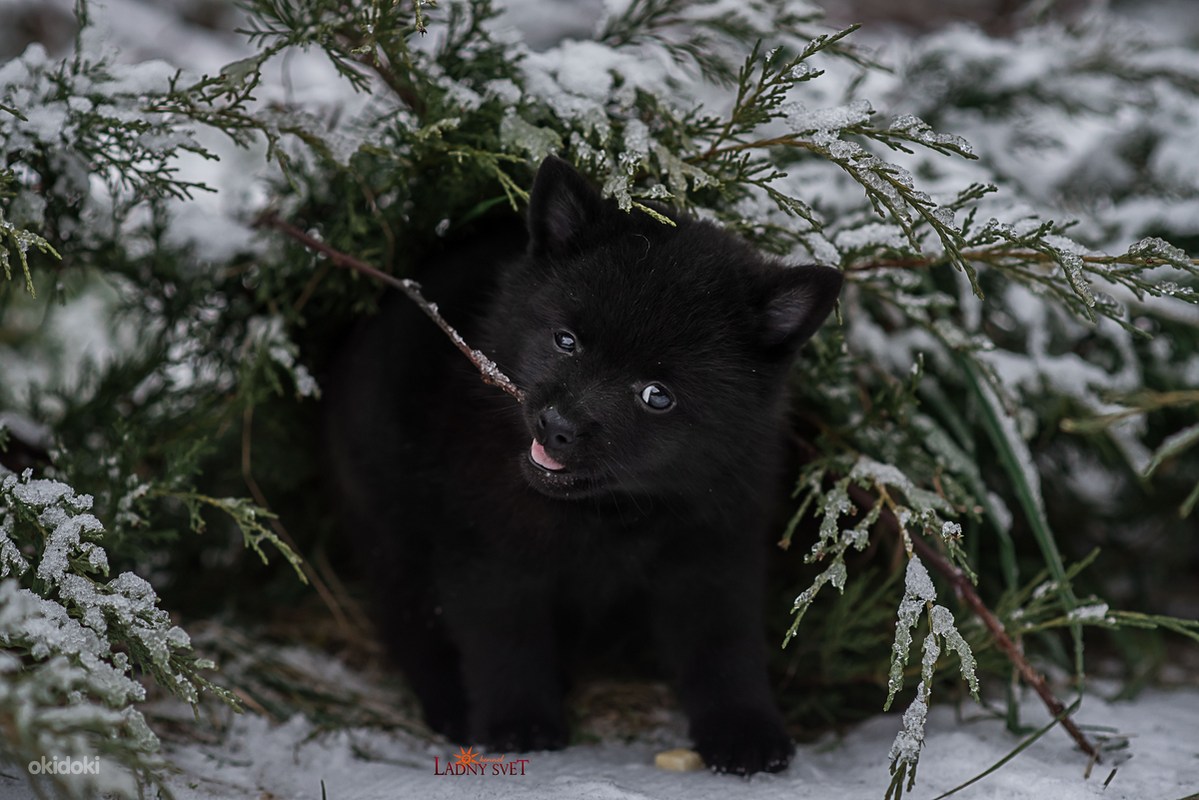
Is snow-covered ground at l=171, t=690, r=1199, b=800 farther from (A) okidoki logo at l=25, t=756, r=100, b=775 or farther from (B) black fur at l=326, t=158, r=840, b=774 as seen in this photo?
(A) okidoki logo at l=25, t=756, r=100, b=775

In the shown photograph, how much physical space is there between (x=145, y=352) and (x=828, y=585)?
2.04 metres

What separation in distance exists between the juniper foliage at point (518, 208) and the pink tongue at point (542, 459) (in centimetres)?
52

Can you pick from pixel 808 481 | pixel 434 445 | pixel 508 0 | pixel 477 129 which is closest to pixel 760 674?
pixel 808 481

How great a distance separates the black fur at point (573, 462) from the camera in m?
2.07

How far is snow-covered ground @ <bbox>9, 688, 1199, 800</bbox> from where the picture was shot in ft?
6.91

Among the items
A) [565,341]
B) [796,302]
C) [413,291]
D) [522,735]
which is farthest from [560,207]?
[522,735]

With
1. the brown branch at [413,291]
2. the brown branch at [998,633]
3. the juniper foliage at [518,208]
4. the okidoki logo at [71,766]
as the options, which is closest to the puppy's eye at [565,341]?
the brown branch at [413,291]

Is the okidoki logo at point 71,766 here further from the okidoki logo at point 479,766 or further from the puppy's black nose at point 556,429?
the puppy's black nose at point 556,429

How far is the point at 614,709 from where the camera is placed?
107 inches

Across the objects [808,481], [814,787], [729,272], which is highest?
[729,272]

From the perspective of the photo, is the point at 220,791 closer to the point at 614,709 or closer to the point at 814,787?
the point at 614,709

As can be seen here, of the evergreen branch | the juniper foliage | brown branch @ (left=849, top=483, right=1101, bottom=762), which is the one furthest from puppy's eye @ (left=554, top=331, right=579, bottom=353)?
the evergreen branch

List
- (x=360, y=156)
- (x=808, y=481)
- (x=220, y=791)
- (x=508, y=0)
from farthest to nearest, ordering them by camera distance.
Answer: (x=508, y=0)
(x=360, y=156)
(x=808, y=481)
(x=220, y=791)

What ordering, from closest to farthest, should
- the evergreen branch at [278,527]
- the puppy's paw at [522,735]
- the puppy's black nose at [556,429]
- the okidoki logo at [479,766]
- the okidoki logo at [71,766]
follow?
the okidoki logo at [71,766] → the puppy's black nose at [556,429] → the okidoki logo at [479,766] → the puppy's paw at [522,735] → the evergreen branch at [278,527]
